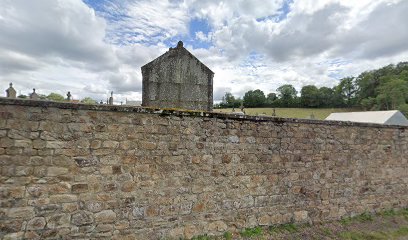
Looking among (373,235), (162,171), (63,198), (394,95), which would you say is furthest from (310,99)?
(63,198)

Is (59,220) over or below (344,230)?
over

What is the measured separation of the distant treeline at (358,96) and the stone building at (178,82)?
34.3 m

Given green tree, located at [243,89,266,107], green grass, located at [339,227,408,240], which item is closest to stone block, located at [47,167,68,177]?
green grass, located at [339,227,408,240]

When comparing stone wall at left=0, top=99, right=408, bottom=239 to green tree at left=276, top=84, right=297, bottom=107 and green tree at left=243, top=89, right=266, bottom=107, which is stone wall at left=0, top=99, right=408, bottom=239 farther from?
green tree at left=276, top=84, right=297, bottom=107

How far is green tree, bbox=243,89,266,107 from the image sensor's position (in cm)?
5312

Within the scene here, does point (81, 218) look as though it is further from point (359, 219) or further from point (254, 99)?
point (254, 99)

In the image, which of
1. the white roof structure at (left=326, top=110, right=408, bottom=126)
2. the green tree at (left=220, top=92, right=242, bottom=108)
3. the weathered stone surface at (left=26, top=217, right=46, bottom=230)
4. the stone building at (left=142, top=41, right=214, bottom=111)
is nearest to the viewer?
the weathered stone surface at (left=26, top=217, right=46, bottom=230)

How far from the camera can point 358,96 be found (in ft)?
211

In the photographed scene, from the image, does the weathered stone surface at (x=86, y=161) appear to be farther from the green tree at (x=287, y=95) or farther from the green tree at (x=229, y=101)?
the green tree at (x=287, y=95)

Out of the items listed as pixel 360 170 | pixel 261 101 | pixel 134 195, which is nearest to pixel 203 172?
pixel 134 195

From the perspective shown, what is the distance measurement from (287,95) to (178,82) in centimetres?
6127

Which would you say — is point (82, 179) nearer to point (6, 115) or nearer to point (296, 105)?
point (6, 115)

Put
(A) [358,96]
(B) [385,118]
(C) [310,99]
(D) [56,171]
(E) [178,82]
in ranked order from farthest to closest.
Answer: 1. (A) [358,96]
2. (C) [310,99]
3. (B) [385,118]
4. (E) [178,82]
5. (D) [56,171]

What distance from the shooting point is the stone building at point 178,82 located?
6.73 meters
